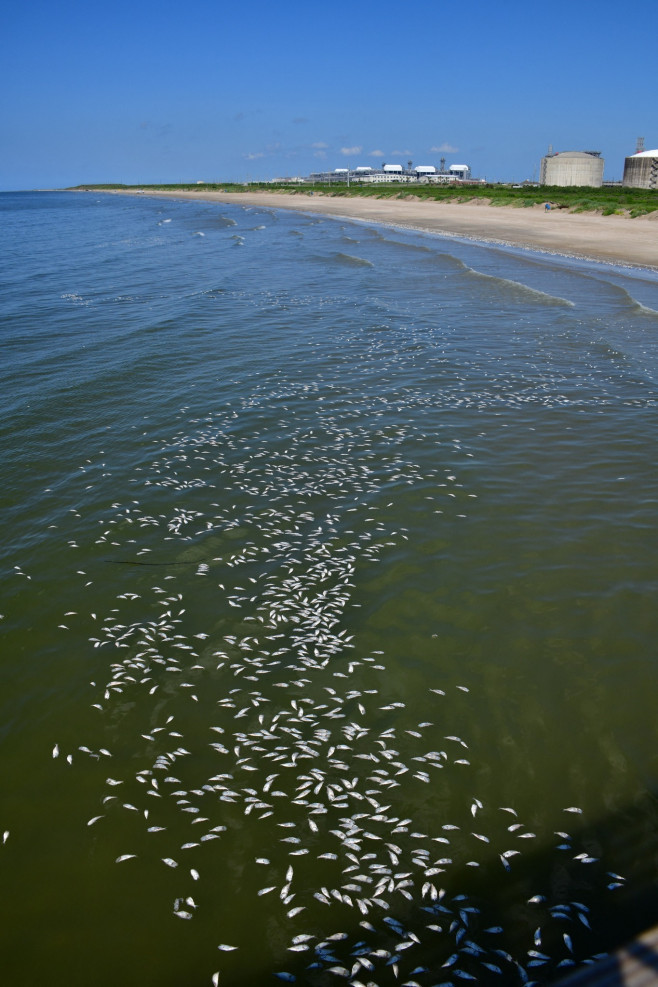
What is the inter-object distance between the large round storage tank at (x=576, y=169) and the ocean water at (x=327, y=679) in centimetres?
14104

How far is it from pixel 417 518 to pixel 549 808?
22.2 ft

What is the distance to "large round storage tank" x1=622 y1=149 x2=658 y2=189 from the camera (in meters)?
118

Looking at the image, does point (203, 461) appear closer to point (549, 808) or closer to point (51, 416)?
point (51, 416)

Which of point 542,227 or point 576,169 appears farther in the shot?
point 576,169

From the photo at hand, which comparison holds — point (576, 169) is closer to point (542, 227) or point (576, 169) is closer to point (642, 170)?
point (642, 170)

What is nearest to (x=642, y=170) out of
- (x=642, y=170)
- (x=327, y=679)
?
(x=642, y=170)

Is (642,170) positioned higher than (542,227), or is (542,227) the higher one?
(642,170)

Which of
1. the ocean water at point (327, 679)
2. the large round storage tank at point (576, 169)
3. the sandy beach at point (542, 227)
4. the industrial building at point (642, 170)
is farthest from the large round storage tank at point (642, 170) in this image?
the ocean water at point (327, 679)

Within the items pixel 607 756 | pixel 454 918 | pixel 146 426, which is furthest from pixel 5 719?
pixel 146 426

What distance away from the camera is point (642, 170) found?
4747 inches

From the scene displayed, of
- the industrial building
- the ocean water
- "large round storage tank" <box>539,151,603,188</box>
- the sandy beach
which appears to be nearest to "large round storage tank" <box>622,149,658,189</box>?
the industrial building

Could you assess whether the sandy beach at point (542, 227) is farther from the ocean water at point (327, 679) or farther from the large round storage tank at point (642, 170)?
the large round storage tank at point (642, 170)

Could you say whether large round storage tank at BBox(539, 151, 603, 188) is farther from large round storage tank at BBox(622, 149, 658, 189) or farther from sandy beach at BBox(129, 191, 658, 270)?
sandy beach at BBox(129, 191, 658, 270)

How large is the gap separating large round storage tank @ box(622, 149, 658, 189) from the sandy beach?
43.0 meters
